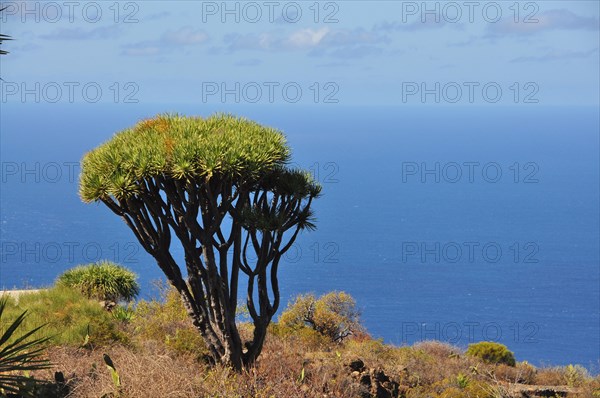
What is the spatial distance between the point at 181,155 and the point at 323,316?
38.6ft

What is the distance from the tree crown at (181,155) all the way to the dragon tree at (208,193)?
2cm

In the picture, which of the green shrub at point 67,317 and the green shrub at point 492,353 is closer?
the green shrub at point 67,317

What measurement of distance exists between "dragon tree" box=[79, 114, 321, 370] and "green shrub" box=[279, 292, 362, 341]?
794 centimetres

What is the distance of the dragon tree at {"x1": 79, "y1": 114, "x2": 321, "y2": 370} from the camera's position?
12.3m

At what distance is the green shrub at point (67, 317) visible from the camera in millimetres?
13836

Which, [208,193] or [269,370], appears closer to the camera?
[208,193]

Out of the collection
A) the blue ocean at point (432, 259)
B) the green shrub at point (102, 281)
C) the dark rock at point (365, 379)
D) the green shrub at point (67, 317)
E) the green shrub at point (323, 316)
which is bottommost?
the dark rock at point (365, 379)

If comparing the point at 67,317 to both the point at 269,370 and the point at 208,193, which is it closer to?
the point at 269,370

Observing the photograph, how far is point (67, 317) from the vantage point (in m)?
14.9

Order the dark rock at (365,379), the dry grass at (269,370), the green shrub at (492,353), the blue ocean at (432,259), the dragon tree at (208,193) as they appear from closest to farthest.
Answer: the dry grass at (269,370) → the dragon tree at (208,193) → the dark rock at (365,379) → the green shrub at (492,353) → the blue ocean at (432,259)

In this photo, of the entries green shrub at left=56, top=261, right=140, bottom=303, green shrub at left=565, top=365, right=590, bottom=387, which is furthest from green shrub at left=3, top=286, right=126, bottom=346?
green shrub at left=565, top=365, right=590, bottom=387

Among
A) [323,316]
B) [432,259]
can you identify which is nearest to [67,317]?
[323,316]

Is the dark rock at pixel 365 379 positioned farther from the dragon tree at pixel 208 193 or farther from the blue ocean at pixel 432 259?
the blue ocean at pixel 432 259

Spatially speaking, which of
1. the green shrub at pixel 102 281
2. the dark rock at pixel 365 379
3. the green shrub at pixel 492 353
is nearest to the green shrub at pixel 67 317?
the green shrub at pixel 102 281
